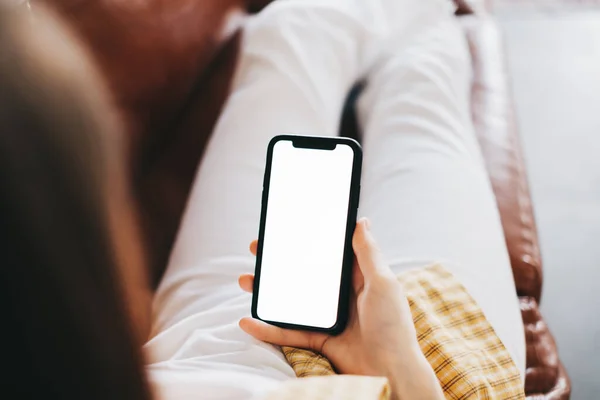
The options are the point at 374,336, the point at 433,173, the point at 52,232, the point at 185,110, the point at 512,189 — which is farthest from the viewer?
the point at 185,110

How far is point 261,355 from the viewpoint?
0.59 meters

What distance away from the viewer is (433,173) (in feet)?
2.54

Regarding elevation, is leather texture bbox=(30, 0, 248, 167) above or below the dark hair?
below

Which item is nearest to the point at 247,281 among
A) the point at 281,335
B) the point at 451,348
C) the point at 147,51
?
the point at 281,335

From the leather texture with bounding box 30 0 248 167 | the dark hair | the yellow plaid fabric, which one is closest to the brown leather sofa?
the leather texture with bounding box 30 0 248 167

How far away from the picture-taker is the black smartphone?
613 mm

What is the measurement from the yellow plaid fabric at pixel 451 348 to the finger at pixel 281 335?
0.01m

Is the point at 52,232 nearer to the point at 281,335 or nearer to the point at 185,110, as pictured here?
the point at 281,335

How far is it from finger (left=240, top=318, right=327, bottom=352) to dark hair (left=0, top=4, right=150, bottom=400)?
366 millimetres

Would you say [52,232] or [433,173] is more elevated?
[52,232]

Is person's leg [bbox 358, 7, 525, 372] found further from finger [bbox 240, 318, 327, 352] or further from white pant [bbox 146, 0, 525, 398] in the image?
finger [bbox 240, 318, 327, 352]

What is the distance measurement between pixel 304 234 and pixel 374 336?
0.43ft

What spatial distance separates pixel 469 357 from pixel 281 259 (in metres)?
0.20

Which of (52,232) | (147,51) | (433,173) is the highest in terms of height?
(52,232)
